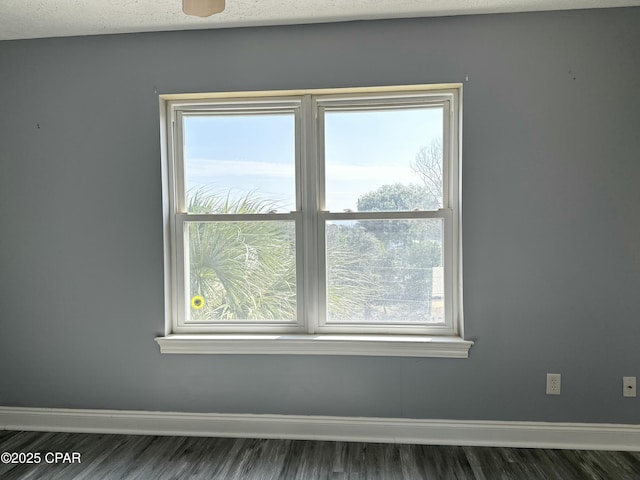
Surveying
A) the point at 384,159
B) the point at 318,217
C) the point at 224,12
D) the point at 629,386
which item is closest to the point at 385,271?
the point at 318,217

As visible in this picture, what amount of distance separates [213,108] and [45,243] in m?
1.39

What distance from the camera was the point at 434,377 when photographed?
2.56 m

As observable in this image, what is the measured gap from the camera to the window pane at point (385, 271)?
8.68 feet

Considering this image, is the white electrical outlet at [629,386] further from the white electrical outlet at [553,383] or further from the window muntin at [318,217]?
the window muntin at [318,217]

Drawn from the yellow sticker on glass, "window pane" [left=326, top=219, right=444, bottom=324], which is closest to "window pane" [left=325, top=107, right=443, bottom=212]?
"window pane" [left=326, top=219, right=444, bottom=324]

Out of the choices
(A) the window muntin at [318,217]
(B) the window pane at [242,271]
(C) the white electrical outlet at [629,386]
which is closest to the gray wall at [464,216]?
(C) the white electrical outlet at [629,386]

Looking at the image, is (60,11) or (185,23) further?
(185,23)

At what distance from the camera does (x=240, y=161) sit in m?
2.77

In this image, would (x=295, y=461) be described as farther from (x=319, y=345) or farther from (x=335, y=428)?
(x=319, y=345)

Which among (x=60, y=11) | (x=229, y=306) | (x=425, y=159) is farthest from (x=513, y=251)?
(x=60, y=11)

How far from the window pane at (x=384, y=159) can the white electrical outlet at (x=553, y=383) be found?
3.91ft

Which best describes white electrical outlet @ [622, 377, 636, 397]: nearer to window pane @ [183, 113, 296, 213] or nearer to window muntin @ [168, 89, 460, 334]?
window muntin @ [168, 89, 460, 334]

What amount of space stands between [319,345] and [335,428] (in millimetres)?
514

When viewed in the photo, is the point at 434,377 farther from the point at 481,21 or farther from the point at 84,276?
the point at 84,276
